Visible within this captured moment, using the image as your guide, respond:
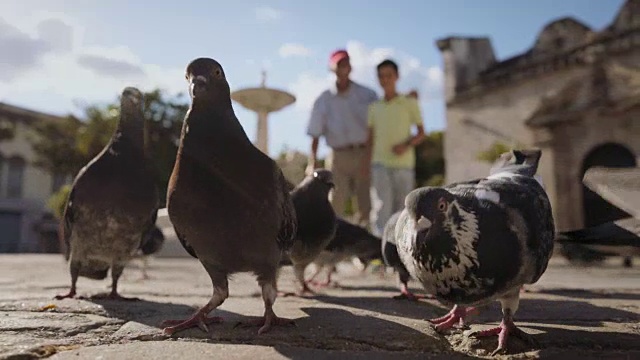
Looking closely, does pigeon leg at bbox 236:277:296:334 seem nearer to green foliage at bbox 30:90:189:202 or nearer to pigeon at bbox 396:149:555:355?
pigeon at bbox 396:149:555:355

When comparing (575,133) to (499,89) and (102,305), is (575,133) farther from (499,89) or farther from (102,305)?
(102,305)

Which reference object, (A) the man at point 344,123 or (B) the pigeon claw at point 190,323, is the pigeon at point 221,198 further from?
(A) the man at point 344,123

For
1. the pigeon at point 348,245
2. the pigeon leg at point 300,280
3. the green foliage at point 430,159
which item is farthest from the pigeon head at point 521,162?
the green foliage at point 430,159

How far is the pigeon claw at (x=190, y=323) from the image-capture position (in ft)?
6.96

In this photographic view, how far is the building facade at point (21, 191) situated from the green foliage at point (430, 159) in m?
21.0

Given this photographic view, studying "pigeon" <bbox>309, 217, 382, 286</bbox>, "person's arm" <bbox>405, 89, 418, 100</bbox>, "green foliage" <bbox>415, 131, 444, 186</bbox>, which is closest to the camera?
"pigeon" <bbox>309, 217, 382, 286</bbox>

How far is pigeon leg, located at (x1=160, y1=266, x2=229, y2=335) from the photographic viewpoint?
2.15 meters

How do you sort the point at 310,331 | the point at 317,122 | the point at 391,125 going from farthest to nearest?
the point at 317,122, the point at 391,125, the point at 310,331

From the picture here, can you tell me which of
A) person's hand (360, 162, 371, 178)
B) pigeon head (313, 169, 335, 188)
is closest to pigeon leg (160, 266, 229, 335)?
pigeon head (313, 169, 335, 188)

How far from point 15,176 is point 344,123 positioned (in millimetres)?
30907

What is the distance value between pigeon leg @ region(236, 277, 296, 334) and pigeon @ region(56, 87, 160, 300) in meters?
1.27

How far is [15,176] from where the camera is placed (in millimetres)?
30656

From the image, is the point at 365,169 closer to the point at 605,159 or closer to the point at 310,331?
the point at 310,331

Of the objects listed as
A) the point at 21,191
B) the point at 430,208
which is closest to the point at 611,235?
the point at 430,208
